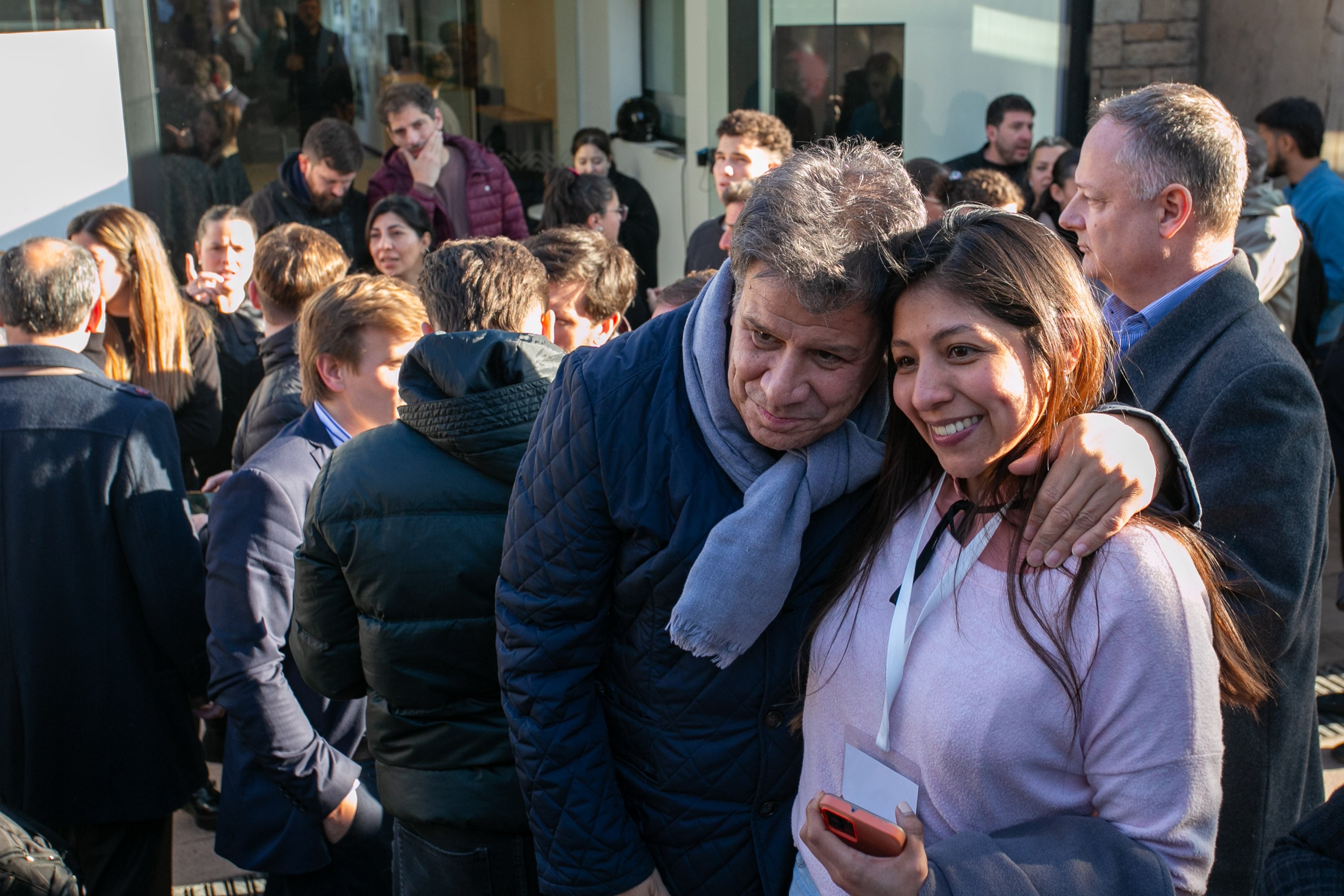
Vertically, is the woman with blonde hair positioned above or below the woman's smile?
below

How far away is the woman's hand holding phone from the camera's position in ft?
4.67

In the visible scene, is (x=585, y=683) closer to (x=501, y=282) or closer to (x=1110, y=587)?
(x=1110, y=587)

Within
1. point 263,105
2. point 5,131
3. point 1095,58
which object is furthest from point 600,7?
point 5,131

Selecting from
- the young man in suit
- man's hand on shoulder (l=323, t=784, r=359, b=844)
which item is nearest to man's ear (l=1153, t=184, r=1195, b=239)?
the young man in suit

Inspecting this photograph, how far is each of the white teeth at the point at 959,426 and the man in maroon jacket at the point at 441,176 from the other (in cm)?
498

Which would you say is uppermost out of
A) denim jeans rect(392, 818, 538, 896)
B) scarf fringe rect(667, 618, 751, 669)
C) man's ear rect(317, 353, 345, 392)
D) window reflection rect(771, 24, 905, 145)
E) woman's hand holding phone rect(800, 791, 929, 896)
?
window reflection rect(771, 24, 905, 145)

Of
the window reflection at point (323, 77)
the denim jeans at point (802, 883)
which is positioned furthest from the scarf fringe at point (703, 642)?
the window reflection at point (323, 77)

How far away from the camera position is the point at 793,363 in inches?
65.5

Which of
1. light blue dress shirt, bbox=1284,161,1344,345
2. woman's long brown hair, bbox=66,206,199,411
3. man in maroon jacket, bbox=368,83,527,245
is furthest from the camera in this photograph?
man in maroon jacket, bbox=368,83,527,245

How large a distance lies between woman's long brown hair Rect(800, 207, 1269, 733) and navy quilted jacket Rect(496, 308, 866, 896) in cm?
25

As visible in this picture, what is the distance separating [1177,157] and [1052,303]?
0.93 m

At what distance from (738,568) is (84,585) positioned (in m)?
1.94

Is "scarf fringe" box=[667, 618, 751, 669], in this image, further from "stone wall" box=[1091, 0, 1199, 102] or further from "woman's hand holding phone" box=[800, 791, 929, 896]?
"stone wall" box=[1091, 0, 1199, 102]

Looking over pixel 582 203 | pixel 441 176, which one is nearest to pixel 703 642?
pixel 582 203
